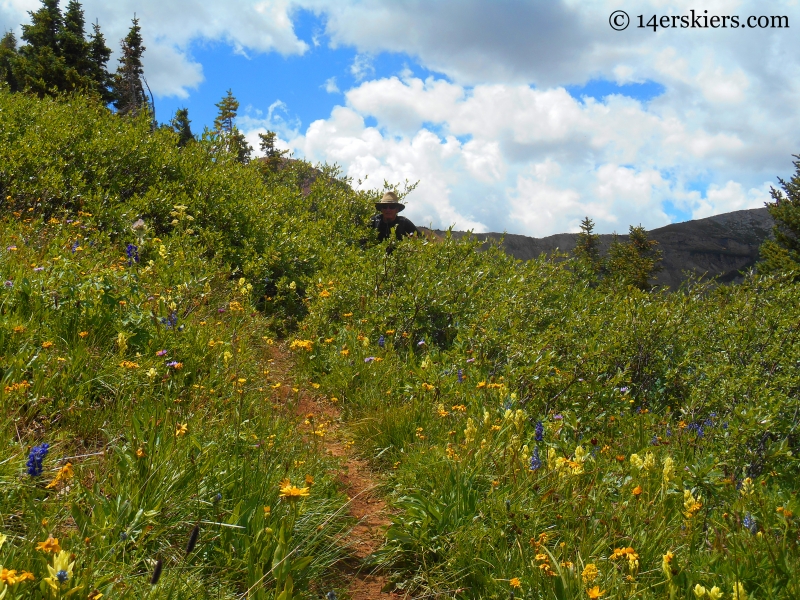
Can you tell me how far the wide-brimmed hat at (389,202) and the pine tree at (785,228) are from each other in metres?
14.7

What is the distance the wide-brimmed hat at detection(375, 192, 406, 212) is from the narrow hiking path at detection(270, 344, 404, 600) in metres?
6.50

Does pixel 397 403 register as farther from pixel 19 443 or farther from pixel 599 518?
pixel 19 443

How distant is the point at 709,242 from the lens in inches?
1239

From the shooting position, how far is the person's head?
37.0 ft

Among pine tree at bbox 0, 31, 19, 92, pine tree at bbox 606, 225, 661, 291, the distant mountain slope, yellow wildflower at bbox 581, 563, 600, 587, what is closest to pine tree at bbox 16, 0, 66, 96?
pine tree at bbox 0, 31, 19, 92

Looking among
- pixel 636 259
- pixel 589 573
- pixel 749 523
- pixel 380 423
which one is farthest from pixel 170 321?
pixel 636 259

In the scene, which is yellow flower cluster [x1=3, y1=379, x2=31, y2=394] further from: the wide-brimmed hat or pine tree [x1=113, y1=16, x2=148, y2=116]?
pine tree [x1=113, y1=16, x2=148, y2=116]

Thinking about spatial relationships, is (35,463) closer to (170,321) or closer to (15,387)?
(15,387)

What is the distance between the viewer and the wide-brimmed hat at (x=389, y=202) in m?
11.3

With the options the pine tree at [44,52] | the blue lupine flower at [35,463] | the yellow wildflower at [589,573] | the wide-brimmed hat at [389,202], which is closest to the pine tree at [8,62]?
the pine tree at [44,52]

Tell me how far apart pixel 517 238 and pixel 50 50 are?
79.9 feet

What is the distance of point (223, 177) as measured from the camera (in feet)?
30.6

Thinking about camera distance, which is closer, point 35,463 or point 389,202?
point 35,463

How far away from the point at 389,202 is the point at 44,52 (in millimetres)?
24452
